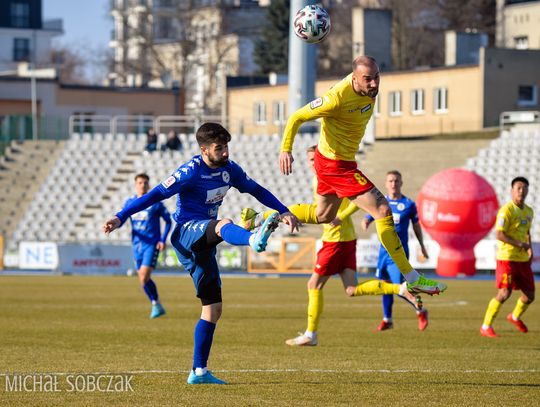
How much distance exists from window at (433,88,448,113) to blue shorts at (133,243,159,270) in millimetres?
43799

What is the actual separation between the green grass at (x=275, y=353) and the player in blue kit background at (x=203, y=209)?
61cm

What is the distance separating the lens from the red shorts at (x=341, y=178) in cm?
1183

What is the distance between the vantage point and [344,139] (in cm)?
1195

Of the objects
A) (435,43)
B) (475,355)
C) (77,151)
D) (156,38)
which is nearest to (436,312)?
(475,355)

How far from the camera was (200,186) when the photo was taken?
10.6 meters

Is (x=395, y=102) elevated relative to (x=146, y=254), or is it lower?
elevated

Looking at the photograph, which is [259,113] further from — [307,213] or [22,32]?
[307,213]

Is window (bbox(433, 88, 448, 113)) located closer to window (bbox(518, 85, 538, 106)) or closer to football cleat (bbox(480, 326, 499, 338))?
window (bbox(518, 85, 538, 106))

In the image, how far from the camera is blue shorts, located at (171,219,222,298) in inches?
416

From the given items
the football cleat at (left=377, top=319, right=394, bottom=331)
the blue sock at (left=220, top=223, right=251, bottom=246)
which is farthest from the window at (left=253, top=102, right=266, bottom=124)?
the blue sock at (left=220, top=223, right=251, bottom=246)

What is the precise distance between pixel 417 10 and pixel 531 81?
976 inches

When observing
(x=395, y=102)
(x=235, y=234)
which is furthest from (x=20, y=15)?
(x=235, y=234)

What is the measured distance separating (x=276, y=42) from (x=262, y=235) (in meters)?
72.9

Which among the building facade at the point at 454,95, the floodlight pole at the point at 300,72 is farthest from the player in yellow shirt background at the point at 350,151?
the building facade at the point at 454,95
